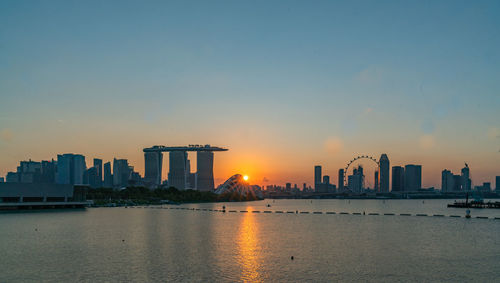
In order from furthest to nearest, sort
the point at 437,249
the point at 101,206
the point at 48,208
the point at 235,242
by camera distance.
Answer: the point at 101,206
the point at 48,208
the point at 235,242
the point at 437,249

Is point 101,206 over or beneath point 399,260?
beneath

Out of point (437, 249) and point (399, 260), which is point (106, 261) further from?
point (437, 249)

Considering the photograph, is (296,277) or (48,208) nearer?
(296,277)

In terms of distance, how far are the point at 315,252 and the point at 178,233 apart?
1225 inches

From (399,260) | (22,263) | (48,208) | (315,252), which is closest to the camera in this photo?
(22,263)

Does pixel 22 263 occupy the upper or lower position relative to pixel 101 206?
upper

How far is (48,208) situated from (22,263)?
11219cm

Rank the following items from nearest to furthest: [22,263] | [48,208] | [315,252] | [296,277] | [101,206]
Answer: [296,277]
[22,263]
[315,252]
[48,208]
[101,206]

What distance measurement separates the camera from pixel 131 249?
5506cm

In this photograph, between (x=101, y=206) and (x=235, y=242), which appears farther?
(x=101, y=206)

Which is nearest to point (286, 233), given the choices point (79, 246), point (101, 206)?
point (79, 246)

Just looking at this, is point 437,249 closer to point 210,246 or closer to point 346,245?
point 346,245

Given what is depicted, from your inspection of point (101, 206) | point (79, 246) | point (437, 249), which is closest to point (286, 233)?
point (437, 249)

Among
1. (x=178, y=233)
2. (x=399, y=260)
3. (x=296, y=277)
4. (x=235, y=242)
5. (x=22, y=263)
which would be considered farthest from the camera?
(x=178, y=233)
